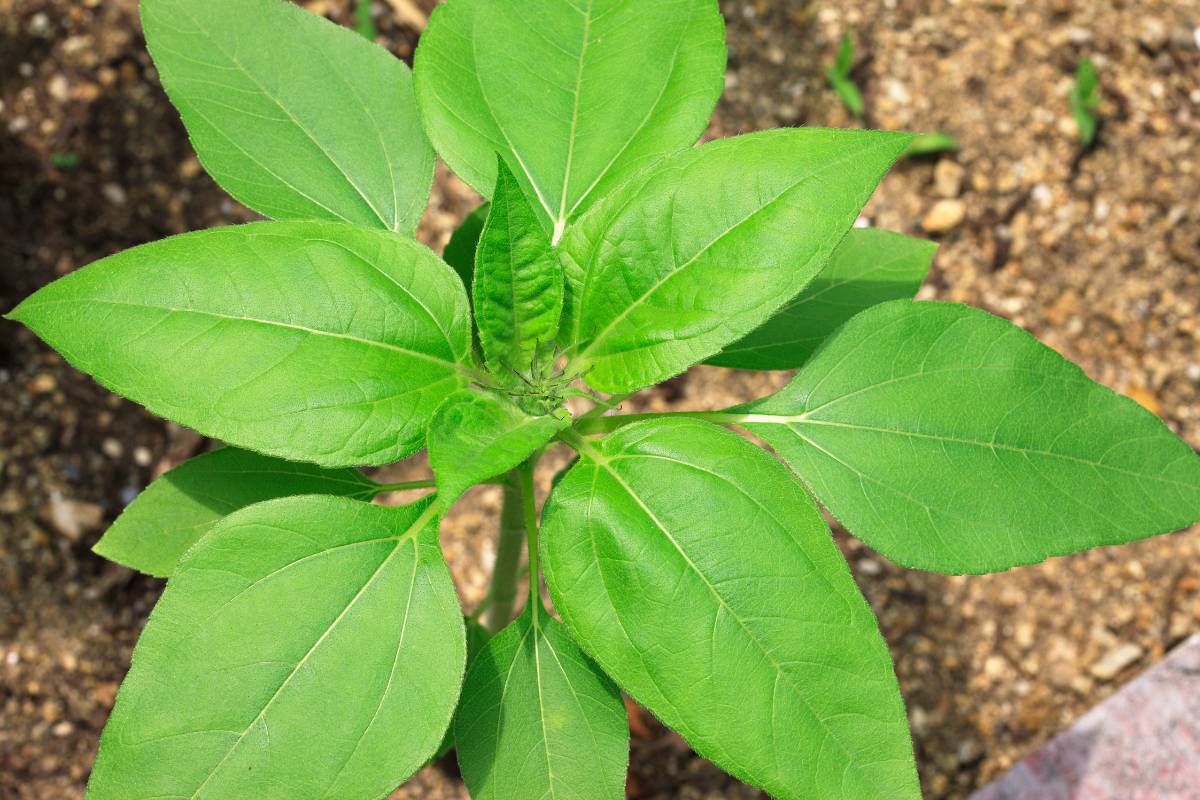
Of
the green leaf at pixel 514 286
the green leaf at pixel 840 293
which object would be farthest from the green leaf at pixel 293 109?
the green leaf at pixel 840 293

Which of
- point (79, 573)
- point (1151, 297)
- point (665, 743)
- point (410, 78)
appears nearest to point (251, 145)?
point (410, 78)

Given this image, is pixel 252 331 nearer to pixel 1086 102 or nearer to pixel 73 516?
pixel 73 516

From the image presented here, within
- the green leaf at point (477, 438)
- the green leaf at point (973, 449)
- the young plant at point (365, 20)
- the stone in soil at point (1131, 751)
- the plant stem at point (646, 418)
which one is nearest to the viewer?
the green leaf at point (477, 438)

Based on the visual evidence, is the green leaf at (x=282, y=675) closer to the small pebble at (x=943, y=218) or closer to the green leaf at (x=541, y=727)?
the green leaf at (x=541, y=727)

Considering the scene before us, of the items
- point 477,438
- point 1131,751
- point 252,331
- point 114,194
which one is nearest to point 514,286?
point 477,438

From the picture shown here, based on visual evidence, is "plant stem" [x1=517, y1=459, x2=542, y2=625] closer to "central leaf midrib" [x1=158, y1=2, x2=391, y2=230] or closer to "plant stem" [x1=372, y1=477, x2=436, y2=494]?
"plant stem" [x1=372, y1=477, x2=436, y2=494]

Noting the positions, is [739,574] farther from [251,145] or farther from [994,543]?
[251,145]
